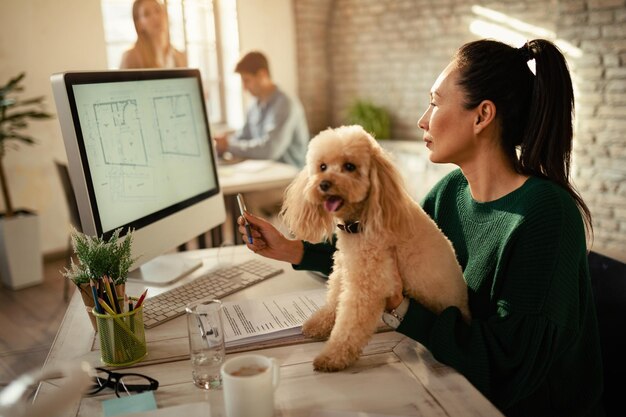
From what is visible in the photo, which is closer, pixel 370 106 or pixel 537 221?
pixel 537 221

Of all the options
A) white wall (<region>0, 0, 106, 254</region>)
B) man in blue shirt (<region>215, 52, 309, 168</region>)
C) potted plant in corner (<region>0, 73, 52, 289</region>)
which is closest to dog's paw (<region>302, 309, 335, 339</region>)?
man in blue shirt (<region>215, 52, 309, 168</region>)

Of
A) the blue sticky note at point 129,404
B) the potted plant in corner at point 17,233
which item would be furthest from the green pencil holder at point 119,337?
the potted plant in corner at point 17,233

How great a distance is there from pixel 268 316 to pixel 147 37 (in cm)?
308

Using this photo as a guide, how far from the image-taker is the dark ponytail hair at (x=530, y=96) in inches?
Result: 45.8

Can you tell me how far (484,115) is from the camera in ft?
3.99

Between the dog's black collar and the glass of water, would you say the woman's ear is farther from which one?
the glass of water

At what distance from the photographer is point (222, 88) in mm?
5793

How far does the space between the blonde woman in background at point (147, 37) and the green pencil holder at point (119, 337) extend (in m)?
2.93

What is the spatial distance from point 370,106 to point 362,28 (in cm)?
94

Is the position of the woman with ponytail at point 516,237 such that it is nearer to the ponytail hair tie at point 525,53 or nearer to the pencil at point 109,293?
the ponytail hair tie at point 525,53

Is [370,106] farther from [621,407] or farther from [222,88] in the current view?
[621,407]

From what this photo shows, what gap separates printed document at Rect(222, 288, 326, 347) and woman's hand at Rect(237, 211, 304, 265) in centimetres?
10

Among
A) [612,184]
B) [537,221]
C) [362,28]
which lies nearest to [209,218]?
[537,221]

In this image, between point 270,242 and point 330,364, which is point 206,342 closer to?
point 330,364
